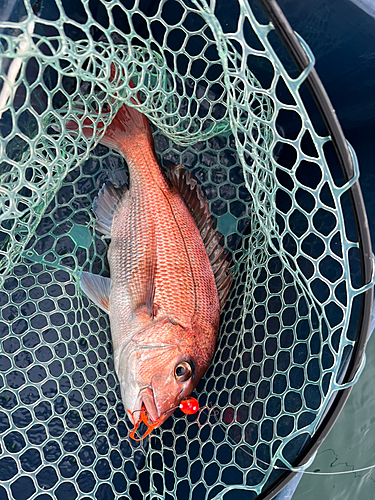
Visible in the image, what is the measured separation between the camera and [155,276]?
6.18ft

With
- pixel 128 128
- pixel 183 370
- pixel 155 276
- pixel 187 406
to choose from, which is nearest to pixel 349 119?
pixel 128 128

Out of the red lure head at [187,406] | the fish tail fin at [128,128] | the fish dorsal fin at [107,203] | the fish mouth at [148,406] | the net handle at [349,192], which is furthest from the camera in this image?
the fish dorsal fin at [107,203]

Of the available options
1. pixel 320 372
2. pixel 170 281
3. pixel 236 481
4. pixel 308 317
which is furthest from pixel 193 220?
pixel 236 481

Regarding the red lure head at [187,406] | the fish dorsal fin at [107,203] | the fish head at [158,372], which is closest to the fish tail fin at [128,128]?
the fish dorsal fin at [107,203]

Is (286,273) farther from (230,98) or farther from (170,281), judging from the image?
(230,98)

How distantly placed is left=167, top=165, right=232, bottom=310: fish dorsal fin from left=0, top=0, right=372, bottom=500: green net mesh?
0.13m

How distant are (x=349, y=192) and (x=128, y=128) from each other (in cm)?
121

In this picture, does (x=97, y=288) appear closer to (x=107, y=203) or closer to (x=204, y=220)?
(x=107, y=203)

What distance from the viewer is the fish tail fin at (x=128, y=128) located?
6.59ft

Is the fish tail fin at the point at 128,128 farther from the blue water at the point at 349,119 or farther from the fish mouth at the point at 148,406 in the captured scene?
the fish mouth at the point at 148,406

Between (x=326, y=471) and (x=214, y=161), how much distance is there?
6.24 feet

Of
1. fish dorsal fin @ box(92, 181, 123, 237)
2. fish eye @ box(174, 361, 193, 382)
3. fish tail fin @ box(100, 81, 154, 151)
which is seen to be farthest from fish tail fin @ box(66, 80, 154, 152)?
fish eye @ box(174, 361, 193, 382)

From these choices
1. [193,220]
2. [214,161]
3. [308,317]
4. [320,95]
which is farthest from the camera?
[214,161]

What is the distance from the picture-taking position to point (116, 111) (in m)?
1.89
